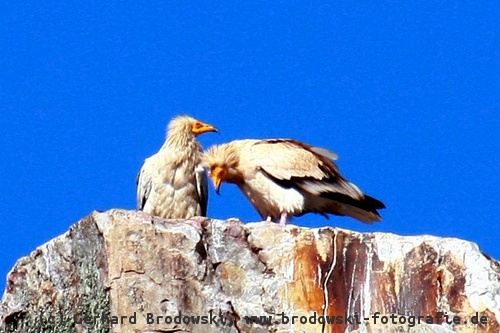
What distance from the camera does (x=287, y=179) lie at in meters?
17.9

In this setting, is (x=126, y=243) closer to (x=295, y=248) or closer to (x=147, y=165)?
(x=295, y=248)

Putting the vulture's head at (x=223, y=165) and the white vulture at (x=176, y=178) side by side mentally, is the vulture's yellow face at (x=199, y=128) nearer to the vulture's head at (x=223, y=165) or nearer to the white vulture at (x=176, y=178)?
the white vulture at (x=176, y=178)

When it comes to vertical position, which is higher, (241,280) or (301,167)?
(301,167)

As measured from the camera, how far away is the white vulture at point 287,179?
59.0ft

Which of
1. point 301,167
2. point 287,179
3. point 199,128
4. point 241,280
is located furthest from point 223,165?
point 241,280

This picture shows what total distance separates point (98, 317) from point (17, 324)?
3.36 ft

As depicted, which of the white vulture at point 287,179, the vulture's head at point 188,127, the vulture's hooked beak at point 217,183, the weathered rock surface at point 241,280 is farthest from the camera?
the vulture's head at point 188,127

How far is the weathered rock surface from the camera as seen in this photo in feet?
50.3

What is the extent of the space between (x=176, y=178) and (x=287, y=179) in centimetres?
172

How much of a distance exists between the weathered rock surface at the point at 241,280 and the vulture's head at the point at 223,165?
7.82 ft

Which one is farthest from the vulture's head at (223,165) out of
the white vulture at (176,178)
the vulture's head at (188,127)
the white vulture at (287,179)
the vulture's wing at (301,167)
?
the vulture's head at (188,127)

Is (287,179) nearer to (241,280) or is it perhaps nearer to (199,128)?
(199,128)

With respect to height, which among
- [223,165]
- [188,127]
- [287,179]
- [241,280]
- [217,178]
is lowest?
[241,280]

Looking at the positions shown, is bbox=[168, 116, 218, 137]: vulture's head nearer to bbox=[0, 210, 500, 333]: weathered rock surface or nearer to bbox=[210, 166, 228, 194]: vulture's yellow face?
bbox=[210, 166, 228, 194]: vulture's yellow face
